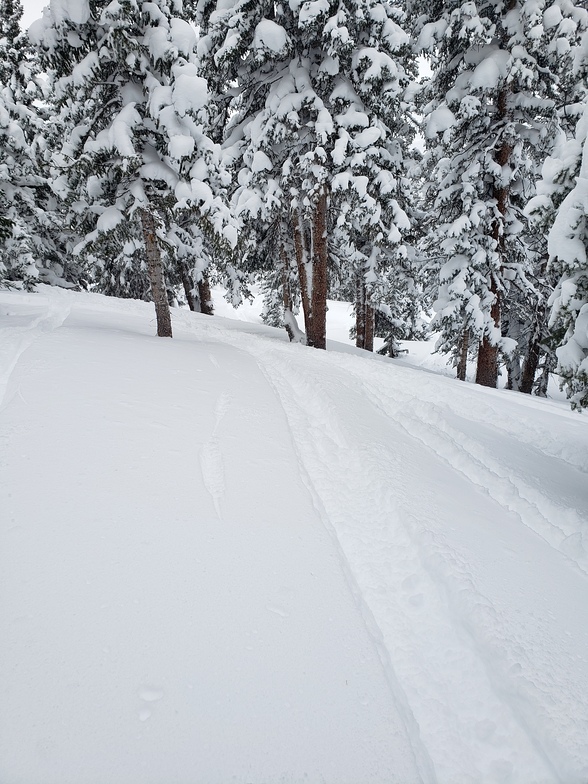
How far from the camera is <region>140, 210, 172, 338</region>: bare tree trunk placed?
9.20 meters

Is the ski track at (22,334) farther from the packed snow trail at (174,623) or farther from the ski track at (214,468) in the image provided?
the ski track at (214,468)

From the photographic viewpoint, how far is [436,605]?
2.66 metres

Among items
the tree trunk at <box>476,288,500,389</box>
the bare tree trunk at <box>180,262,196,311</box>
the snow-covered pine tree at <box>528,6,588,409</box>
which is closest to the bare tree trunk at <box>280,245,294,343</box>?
the bare tree trunk at <box>180,262,196,311</box>

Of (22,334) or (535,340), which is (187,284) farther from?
(535,340)

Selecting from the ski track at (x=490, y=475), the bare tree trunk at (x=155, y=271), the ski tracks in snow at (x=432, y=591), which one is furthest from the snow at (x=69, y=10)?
the ski track at (x=490, y=475)

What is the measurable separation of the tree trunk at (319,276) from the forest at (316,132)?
0.22 feet

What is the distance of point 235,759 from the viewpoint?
1.72 m

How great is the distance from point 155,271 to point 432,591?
9146 millimetres

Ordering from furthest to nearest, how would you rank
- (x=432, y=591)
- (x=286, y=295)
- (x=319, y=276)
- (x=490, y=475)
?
(x=286, y=295), (x=319, y=276), (x=490, y=475), (x=432, y=591)

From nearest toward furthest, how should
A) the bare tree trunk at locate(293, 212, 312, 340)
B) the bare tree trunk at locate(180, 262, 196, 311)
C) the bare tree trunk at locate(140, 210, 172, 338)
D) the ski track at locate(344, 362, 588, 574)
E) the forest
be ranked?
the ski track at locate(344, 362, 588, 574) < the forest < the bare tree trunk at locate(140, 210, 172, 338) < the bare tree trunk at locate(293, 212, 312, 340) < the bare tree trunk at locate(180, 262, 196, 311)

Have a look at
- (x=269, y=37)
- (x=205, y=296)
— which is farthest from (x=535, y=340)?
(x=205, y=296)

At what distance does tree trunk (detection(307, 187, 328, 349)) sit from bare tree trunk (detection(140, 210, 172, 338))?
4.64 metres

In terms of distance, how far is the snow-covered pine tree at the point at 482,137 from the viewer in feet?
30.9

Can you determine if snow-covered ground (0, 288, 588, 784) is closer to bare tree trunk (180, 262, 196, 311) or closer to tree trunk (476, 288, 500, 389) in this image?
tree trunk (476, 288, 500, 389)
